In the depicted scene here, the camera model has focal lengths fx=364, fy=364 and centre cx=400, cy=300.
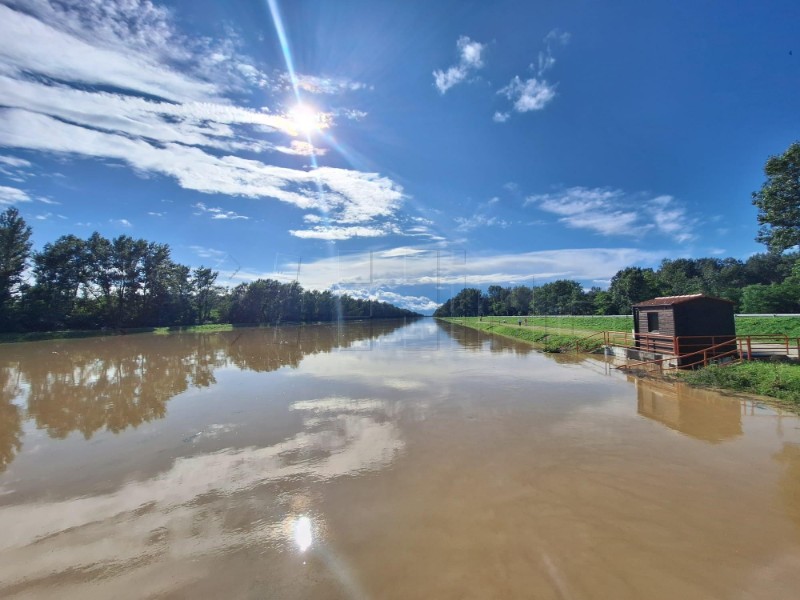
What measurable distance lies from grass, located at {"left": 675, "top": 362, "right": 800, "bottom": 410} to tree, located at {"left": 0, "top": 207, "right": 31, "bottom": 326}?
196 feet

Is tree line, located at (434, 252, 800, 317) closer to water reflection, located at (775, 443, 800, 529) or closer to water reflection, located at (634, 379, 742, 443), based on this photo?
water reflection, located at (634, 379, 742, 443)

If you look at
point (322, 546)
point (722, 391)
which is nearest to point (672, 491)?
point (322, 546)

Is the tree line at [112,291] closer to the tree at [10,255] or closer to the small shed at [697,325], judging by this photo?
the tree at [10,255]

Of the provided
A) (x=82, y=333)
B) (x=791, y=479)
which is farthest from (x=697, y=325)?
(x=82, y=333)

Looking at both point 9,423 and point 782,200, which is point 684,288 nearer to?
point 782,200

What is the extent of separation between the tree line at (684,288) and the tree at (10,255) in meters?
71.9

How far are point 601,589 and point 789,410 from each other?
10.3m

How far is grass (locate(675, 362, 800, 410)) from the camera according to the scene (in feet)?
34.8

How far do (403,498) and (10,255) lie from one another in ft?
192

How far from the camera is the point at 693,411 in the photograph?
10039 millimetres

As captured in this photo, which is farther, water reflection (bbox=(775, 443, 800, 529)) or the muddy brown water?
water reflection (bbox=(775, 443, 800, 529))

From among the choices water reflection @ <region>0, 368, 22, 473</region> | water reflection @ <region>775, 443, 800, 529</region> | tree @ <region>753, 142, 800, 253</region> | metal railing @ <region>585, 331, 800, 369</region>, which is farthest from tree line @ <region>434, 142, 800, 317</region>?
water reflection @ <region>0, 368, 22, 473</region>

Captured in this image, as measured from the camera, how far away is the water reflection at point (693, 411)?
8.45 m

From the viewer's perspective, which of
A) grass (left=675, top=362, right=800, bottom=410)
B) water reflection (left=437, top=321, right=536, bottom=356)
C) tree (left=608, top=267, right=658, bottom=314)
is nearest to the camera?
grass (left=675, top=362, right=800, bottom=410)
